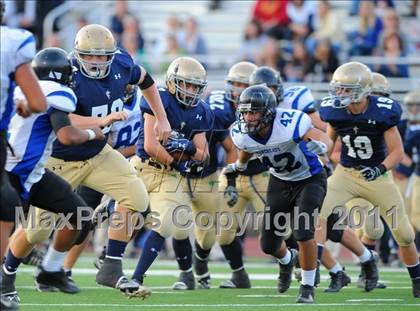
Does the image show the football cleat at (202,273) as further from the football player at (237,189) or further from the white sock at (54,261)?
the white sock at (54,261)

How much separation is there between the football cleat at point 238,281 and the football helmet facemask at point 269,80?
1405 millimetres

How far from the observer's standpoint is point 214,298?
7258 mm

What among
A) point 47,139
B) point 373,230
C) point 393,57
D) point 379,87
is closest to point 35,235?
point 47,139

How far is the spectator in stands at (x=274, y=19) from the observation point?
45.1 feet

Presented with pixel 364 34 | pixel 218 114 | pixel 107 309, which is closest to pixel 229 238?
pixel 218 114

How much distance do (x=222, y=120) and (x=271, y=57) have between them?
15.5 feet

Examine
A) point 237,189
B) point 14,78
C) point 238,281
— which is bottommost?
point 238,281

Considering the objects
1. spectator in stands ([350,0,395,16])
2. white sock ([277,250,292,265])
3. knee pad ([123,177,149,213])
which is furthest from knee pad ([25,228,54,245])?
spectator in stands ([350,0,395,16])

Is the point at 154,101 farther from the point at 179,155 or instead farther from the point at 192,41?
the point at 192,41

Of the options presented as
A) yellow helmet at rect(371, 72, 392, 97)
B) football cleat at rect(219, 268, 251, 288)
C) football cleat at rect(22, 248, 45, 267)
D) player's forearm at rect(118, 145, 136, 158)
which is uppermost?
yellow helmet at rect(371, 72, 392, 97)

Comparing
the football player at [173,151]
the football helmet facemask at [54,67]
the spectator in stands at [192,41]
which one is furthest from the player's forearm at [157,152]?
the spectator in stands at [192,41]

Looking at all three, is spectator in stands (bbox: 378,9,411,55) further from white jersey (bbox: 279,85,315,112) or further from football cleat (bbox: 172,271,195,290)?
football cleat (bbox: 172,271,195,290)

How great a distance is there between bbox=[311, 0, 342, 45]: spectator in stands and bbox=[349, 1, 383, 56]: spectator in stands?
0.75 ft

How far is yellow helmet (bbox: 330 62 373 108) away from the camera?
773 centimetres
